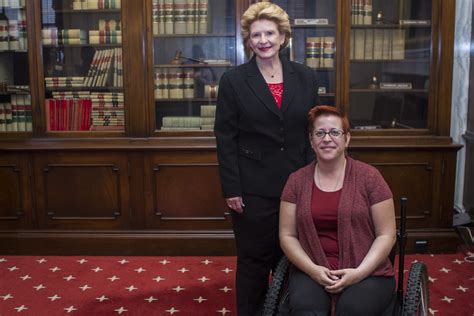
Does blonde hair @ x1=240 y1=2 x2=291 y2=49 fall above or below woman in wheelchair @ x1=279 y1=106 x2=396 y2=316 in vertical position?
above

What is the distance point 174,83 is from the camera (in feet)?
12.8

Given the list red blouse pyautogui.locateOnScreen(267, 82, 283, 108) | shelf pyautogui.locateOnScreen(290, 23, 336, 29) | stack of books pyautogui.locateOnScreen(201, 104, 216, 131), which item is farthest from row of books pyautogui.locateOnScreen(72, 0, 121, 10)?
red blouse pyautogui.locateOnScreen(267, 82, 283, 108)

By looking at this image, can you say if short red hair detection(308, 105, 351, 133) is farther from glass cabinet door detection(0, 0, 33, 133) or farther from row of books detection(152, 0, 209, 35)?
glass cabinet door detection(0, 0, 33, 133)

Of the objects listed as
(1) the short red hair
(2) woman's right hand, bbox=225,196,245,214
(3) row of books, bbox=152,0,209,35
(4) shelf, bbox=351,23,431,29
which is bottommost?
(2) woman's right hand, bbox=225,196,245,214

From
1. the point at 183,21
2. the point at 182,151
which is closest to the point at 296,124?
the point at 182,151

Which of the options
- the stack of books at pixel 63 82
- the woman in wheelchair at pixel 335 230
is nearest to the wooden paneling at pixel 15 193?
the stack of books at pixel 63 82

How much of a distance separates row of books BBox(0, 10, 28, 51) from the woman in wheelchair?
243 cm

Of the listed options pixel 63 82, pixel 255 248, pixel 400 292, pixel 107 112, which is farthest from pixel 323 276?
pixel 63 82

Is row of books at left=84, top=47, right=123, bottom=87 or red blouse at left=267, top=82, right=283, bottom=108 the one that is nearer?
red blouse at left=267, top=82, right=283, bottom=108

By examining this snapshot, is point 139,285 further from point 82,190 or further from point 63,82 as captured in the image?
point 63,82

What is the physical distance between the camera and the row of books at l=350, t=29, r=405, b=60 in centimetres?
377

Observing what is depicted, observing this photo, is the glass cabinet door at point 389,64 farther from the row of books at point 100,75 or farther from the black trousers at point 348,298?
the black trousers at point 348,298

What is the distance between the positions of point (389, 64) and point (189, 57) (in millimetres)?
1329

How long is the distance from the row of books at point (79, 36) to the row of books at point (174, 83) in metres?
0.35
